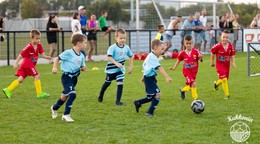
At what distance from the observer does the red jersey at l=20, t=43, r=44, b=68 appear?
12094 mm

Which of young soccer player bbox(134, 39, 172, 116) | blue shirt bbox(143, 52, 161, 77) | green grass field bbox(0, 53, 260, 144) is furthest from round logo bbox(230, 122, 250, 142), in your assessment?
blue shirt bbox(143, 52, 161, 77)

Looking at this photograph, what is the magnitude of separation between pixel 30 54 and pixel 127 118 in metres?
3.60

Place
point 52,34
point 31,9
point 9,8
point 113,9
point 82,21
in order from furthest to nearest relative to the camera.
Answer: point 31,9 → point 9,8 → point 113,9 → point 82,21 → point 52,34

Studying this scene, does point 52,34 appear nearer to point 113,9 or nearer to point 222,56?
point 222,56

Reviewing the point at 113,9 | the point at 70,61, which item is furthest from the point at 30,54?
the point at 113,9

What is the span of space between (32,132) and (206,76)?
9.35 meters

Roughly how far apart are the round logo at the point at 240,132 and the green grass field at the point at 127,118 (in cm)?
8

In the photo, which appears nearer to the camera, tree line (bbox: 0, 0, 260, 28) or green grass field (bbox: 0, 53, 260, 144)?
green grass field (bbox: 0, 53, 260, 144)

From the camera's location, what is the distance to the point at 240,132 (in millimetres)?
8188

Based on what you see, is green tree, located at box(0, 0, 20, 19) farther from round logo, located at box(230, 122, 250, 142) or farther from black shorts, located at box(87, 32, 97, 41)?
round logo, located at box(230, 122, 250, 142)

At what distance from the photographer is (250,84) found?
14406 mm

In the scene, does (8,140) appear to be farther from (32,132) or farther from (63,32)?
(63,32)

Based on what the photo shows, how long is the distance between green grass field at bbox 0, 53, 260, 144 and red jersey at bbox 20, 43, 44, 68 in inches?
28.9

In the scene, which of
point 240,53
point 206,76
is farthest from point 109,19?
point 206,76
